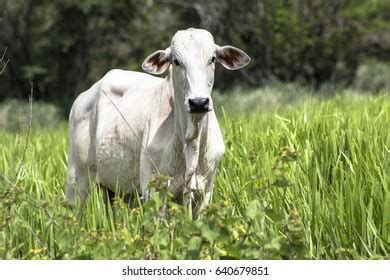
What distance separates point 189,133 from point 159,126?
12.1 inches

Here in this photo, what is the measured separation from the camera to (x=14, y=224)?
346cm

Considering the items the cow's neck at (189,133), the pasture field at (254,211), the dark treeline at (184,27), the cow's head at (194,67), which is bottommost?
the pasture field at (254,211)

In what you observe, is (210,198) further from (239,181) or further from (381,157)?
(381,157)

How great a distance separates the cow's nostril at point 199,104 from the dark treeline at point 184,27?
13.2 metres

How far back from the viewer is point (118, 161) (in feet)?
14.2

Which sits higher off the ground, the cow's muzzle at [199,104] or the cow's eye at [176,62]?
the cow's eye at [176,62]

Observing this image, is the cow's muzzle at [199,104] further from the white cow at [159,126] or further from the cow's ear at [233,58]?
the cow's ear at [233,58]

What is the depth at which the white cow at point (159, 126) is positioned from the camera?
12.2ft

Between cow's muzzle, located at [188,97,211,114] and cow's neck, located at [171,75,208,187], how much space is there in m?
0.29

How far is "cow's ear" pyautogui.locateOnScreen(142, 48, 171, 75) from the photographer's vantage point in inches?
157

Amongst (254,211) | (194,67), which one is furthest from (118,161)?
(254,211)

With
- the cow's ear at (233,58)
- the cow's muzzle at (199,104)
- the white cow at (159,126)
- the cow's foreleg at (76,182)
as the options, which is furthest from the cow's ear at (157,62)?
the cow's foreleg at (76,182)

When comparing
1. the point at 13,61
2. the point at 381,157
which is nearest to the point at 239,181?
the point at 381,157
